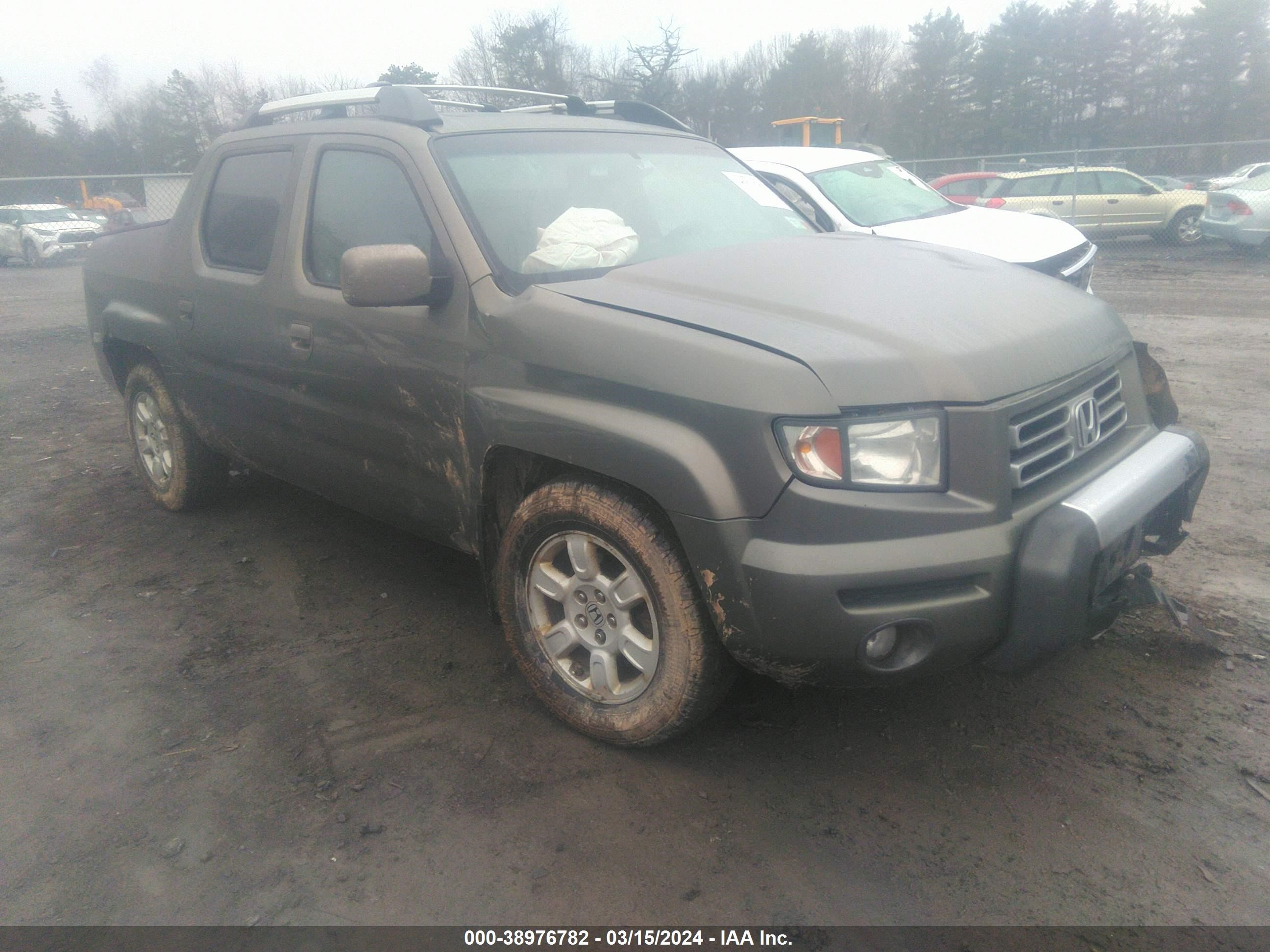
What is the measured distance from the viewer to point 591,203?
11.0 feet

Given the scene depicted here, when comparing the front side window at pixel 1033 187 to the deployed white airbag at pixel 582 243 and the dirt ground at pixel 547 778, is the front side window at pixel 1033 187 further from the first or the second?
the deployed white airbag at pixel 582 243

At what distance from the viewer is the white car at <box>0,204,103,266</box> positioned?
20.4 m

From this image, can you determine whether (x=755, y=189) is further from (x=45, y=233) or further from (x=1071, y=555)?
(x=45, y=233)

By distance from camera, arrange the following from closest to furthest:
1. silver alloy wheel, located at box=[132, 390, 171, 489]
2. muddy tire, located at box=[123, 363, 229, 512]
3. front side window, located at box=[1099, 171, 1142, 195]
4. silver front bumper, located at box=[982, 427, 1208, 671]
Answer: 1. silver front bumper, located at box=[982, 427, 1208, 671]
2. muddy tire, located at box=[123, 363, 229, 512]
3. silver alloy wheel, located at box=[132, 390, 171, 489]
4. front side window, located at box=[1099, 171, 1142, 195]

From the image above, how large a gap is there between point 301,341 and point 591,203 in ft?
4.08

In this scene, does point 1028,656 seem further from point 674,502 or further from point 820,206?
point 820,206

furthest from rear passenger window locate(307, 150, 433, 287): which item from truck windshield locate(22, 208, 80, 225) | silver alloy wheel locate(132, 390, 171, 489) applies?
truck windshield locate(22, 208, 80, 225)

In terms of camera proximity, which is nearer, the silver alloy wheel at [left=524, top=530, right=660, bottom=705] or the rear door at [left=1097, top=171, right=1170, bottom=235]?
the silver alloy wheel at [left=524, top=530, right=660, bottom=705]

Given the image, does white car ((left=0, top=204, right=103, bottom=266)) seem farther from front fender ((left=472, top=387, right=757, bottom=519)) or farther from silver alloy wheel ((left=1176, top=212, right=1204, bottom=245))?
silver alloy wheel ((left=1176, top=212, right=1204, bottom=245))

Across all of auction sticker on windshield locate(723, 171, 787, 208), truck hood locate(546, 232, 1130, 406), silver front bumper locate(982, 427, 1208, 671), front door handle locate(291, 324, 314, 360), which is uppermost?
auction sticker on windshield locate(723, 171, 787, 208)

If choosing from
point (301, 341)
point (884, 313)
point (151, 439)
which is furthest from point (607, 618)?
point (151, 439)

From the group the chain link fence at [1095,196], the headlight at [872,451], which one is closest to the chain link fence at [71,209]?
the chain link fence at [1095,196]

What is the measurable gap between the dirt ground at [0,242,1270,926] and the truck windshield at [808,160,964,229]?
13.3ft

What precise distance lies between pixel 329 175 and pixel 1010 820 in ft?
10.6
